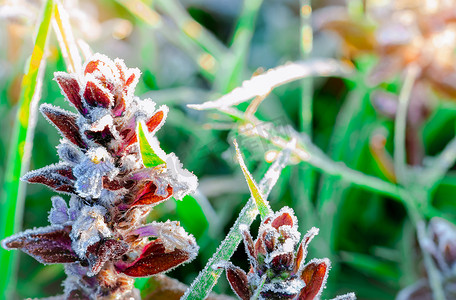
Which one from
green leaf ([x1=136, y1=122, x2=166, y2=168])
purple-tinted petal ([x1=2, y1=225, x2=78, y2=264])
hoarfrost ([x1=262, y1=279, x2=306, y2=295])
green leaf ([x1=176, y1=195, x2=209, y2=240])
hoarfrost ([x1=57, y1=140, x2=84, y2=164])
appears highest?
green leaf ([x1=176, y1=195, x2=209, y2=240])

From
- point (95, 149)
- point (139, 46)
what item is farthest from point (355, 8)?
point (95, 149)

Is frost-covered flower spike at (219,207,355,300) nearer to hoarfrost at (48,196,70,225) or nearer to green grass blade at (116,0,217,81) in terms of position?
hoarfrost at (48,196,70,225)

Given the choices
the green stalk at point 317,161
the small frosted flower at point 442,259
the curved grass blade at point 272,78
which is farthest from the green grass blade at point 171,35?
the small frosted flower at point 442,259

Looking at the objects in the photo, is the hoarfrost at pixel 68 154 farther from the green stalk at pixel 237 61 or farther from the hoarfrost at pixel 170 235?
the green stalk at pixel 237 61

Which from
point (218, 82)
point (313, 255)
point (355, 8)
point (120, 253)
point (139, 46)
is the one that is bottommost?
point (120, 253)

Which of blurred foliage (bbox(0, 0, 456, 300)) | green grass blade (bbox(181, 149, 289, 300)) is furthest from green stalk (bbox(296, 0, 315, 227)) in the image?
green grass blade (bbox(181, 149, 289, 300))

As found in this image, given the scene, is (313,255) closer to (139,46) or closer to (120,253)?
(120,253)

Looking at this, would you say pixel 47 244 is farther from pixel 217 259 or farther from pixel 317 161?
pixel 317 161
